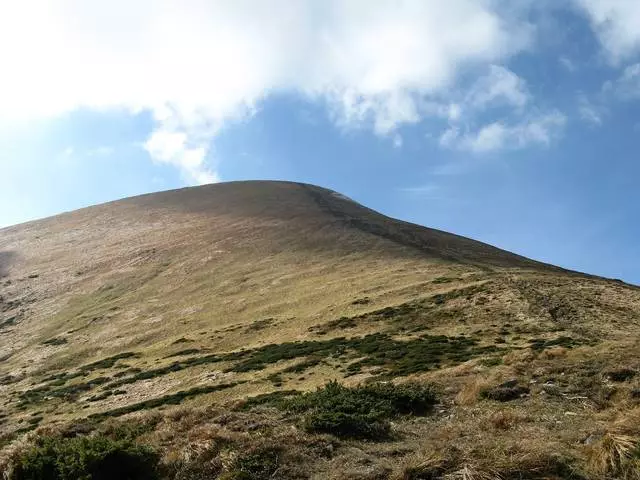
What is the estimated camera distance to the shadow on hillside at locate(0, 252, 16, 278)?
3593 inches

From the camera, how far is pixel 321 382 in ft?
108

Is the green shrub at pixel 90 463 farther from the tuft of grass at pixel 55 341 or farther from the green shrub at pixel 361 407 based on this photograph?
the tuft of grass at pixel 55 341

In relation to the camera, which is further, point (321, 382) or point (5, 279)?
point (5, 279)

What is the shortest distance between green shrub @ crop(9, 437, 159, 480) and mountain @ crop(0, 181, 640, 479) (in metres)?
0.72

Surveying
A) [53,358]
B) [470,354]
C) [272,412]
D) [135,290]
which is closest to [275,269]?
[135,290]

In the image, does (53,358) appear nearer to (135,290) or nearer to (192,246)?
(135,290)

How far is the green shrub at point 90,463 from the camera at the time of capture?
46.9 ft

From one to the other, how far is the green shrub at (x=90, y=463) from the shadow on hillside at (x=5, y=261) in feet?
283

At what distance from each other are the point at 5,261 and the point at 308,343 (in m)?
78.2

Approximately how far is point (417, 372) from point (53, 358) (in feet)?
127

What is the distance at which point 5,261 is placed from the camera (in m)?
98.1

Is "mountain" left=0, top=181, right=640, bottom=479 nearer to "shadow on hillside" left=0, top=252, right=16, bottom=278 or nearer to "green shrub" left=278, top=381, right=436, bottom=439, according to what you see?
"green shrub" left=278, top=381, right=436, bottom=439

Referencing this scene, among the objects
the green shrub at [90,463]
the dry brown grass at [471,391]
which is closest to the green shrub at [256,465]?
the green shrub at [90,463]

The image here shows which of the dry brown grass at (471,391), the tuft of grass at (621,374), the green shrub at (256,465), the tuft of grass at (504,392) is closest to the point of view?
the green shrub at (256,465)
